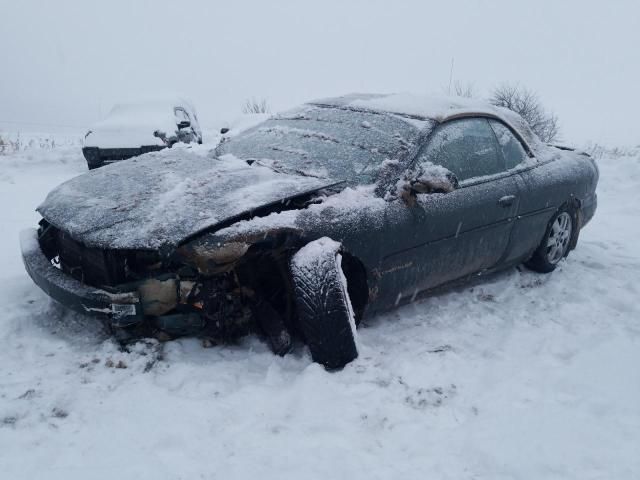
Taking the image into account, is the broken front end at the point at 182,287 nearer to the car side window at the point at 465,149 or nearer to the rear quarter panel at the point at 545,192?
the car side window at the point at 465,149

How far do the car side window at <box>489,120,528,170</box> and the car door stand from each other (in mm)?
79

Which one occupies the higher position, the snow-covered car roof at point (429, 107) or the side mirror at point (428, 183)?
the snow-covered car roof at point (429, 107)

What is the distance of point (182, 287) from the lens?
115 inches

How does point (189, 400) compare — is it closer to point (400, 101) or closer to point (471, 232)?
point (471, 232)

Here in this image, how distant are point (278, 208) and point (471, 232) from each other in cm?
147

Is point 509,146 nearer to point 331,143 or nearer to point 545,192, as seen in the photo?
point 545,192

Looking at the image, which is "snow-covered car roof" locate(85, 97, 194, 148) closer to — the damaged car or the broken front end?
the damaged car

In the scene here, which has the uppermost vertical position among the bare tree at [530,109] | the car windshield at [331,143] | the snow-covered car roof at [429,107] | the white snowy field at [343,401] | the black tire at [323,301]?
the snow-covered car roof at [429,107]

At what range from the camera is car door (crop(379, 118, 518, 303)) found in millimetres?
3406

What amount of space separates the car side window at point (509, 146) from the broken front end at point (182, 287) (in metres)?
2.12

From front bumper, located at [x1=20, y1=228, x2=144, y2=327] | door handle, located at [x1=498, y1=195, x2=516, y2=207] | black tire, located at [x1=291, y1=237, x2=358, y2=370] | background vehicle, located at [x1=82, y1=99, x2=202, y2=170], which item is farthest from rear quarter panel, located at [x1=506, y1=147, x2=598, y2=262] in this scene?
background vehicle, located at [x1=82, y1=99, x2=202, y2=170]

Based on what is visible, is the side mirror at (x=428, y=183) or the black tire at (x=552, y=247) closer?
the side mirror at (x=428, y=183)

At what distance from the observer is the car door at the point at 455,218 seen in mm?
3406

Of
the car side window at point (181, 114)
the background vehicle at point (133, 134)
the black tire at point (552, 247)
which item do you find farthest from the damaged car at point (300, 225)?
the car side window at point (181, 114)
